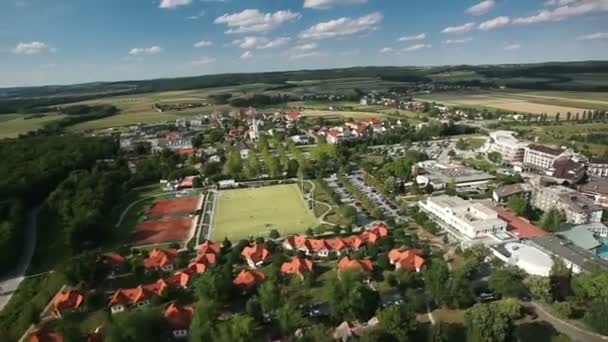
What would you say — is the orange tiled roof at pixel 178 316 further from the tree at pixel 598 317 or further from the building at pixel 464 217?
the building at pixel 464 217

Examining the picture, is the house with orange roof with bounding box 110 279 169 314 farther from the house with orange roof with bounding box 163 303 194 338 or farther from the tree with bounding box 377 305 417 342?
the tree with bounding box 377 305 417 342

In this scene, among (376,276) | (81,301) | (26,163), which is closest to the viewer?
(81,301)

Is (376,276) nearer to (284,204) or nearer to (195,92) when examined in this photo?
(284,204)

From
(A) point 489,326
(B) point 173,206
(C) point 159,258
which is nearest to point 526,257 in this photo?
(A) point 489,326

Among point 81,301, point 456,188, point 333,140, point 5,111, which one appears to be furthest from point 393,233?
point 5,111

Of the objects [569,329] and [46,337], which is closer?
[46,337]

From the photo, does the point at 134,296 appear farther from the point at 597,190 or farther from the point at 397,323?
the point at 597,190
